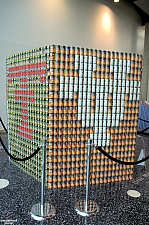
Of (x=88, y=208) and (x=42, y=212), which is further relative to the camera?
(x=88, y=208)

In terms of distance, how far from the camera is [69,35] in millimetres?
8352

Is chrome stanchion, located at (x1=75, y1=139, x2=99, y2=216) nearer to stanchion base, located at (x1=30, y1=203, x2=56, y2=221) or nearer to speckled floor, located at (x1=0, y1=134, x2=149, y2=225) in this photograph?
speckled floor, located at (x1=0, y1=134, x2=149, y2=225)

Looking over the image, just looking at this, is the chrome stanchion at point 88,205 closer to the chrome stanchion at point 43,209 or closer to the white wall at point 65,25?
the chrome stanchion at point 43,209

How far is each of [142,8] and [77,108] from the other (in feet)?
34.4

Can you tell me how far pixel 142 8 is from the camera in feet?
37.0

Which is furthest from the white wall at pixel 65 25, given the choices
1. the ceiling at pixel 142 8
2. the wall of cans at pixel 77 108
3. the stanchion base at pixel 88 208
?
the stanchion base at pixel 88 208

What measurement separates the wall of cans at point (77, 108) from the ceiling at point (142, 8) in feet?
29.4

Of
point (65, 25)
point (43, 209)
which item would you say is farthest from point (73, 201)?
point (65, 25)

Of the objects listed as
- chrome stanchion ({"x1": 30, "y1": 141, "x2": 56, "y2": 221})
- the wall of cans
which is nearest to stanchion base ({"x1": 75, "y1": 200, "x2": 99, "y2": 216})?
chrome stanchion ({"x1": 30, "y1": 141, "x2": 56, "y2": 221})

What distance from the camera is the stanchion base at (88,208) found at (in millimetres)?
2493

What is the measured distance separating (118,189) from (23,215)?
1.47m

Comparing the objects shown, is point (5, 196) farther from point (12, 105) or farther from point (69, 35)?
point (69, 35)

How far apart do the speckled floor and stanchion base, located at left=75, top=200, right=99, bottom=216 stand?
0.17 feet

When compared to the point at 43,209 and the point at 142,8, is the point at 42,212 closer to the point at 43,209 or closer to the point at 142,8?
the point at 43,209
